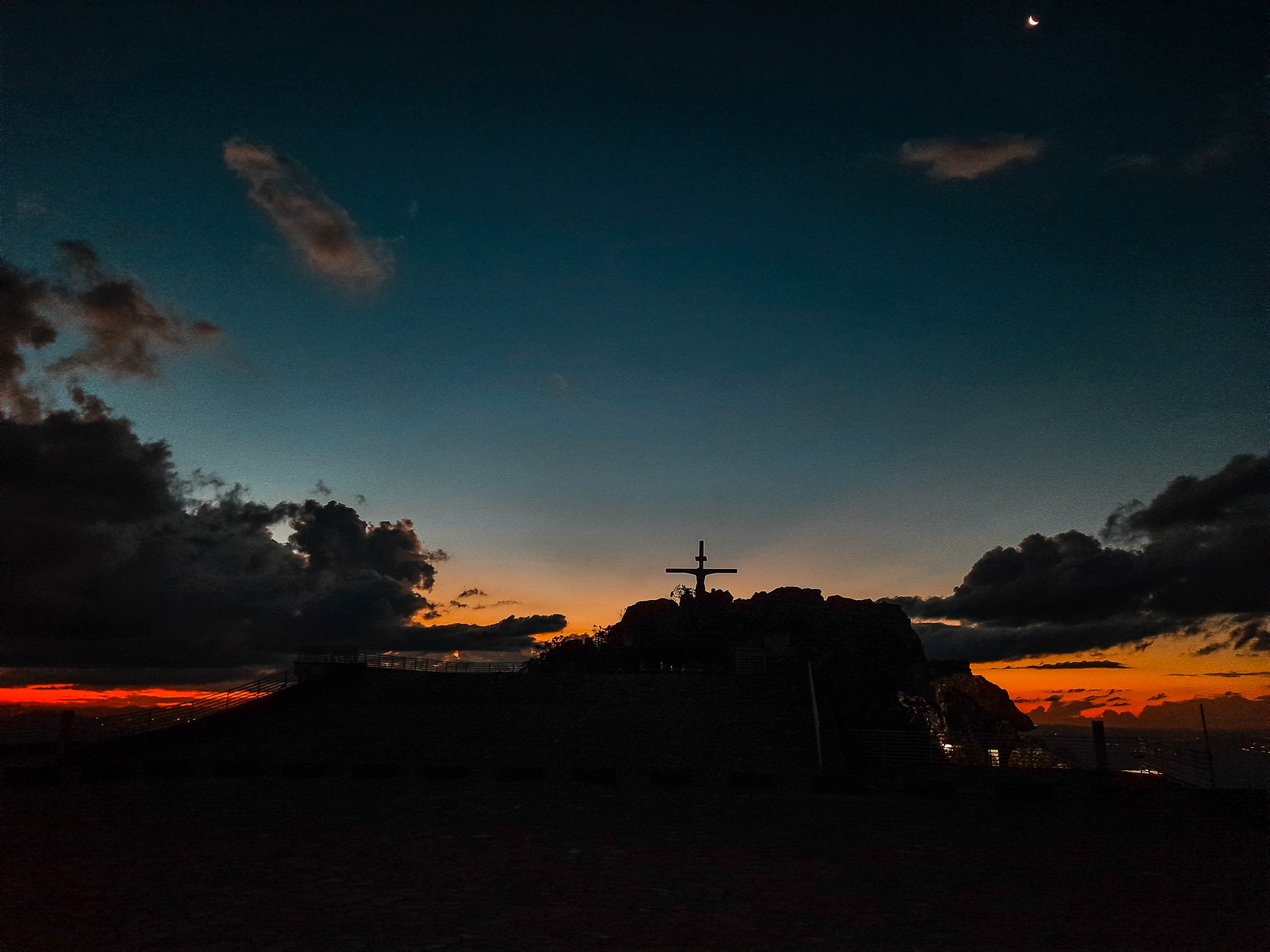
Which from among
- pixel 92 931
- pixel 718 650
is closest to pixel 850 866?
pixel 92 931

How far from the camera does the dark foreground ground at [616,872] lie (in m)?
7.14

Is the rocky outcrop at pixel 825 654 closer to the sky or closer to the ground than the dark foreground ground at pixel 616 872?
closer to the sky

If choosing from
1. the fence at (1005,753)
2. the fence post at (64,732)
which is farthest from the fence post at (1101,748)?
the fence post at (64,732)

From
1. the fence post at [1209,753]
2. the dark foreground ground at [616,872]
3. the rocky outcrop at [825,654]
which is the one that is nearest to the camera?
the dark foreground ground at [616,872]

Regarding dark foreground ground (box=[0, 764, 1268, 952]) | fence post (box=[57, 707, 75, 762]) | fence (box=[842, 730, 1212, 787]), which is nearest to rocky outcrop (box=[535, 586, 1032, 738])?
fence (box=[842, 730, 1212, 787])

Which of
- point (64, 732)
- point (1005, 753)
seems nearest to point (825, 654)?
point (1005, 753)

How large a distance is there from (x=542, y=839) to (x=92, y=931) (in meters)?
5.96

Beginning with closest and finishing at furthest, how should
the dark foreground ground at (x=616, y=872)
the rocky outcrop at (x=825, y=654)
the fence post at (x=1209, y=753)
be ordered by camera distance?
the dark foreground ground at (x=616, y=872), the fence post at (x=1209, y=753), the rocky outcrop at (x=825, y=654)

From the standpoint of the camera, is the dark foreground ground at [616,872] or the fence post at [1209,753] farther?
the fence post at [1209,753]

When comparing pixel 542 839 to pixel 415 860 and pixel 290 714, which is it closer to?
pixel 415 860

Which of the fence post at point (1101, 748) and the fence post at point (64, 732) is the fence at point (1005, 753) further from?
the fence post at point (64, 732)

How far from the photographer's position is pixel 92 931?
6902 mm

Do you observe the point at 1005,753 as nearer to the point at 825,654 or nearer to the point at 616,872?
Answer: the point at 825,654

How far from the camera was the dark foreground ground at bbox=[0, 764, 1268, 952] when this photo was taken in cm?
714
